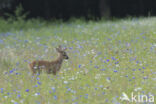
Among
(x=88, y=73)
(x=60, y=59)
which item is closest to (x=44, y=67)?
(x=60, y=59)

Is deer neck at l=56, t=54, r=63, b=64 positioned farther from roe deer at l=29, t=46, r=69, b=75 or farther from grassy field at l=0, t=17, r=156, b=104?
grassy field at l=0, t=17, r=156, b=104

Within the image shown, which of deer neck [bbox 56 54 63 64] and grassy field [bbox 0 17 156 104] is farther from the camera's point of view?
deer neck [bbox 56 54 63 64]

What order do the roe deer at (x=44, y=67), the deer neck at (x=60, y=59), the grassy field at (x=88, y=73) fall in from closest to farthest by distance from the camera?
the grassy field at (x=88, y=73) < the roe deer at (x=44, y=67) < the deer neck at (x=60, y=59)

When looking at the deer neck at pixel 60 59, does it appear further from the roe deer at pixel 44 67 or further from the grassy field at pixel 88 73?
the grassy field at pixel 88 73

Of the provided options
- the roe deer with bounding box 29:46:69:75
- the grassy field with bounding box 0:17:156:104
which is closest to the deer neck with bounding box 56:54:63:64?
the roe deer with bounding box 29:46:69:75

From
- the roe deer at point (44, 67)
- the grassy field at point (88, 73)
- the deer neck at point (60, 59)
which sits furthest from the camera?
the deer neck at point (60, 59)

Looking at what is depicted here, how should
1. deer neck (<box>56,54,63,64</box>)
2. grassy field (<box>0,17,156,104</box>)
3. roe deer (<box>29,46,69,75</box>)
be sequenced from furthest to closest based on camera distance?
deer neck (<box>56,54,63,64</box>) → roe deer (<box>29,46,69,75</box>) → grassy field (<box>0,17,156,104</box>)

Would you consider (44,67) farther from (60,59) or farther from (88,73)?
(88,73)

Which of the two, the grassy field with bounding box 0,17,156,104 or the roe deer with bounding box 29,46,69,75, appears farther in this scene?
the roe deer with bounding box 29,46,69,75

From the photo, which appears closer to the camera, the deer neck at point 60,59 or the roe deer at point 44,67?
the roe deer at point 44,67

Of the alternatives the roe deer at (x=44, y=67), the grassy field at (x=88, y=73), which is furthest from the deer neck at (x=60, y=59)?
the grassy field at (x=88, y=73)

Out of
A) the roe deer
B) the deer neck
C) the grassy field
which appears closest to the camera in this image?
the grassy field

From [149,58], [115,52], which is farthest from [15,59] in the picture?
[149,58]

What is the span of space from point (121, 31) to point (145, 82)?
20.1 feet
